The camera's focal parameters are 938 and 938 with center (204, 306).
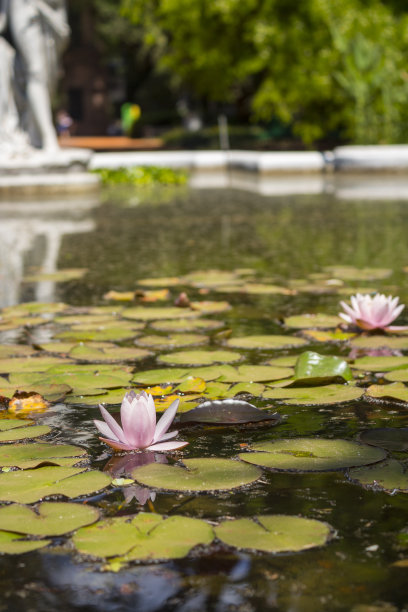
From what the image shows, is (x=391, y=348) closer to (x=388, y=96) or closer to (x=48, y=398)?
(x=48, y=398)

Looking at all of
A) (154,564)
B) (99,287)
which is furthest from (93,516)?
(99,287)

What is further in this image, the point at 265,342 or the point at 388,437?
the point at 265,342

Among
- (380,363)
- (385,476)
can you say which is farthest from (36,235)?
(385,476)

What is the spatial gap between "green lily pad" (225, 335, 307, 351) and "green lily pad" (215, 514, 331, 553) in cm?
166

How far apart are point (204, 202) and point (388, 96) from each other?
793cm

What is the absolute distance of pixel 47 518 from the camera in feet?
5.68

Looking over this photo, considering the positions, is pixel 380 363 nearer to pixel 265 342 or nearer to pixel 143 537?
pixel 265 342

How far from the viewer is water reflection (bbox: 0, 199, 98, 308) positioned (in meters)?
4.95

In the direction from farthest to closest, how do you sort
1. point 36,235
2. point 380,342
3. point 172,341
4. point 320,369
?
point 36,235 → point 172,341 → point 380,342 → point 320,369

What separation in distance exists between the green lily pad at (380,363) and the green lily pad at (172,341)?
0.67 m

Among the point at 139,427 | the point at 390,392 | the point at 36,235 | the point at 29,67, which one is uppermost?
the point at 29,67

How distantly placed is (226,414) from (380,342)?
1.12 meters

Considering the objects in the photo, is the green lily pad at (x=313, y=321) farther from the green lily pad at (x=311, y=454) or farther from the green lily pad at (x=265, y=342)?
the green lily pad at (x=311, y=454)

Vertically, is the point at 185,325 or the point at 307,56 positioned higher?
the point at 307,56
